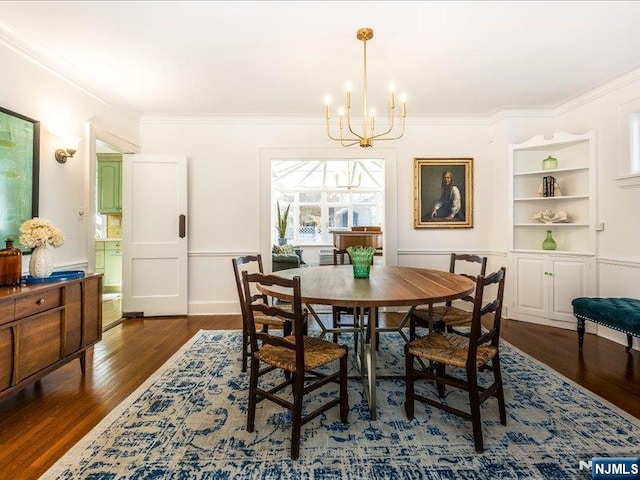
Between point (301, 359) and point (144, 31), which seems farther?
point (144, 31)

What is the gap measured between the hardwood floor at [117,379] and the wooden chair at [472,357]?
103 cm

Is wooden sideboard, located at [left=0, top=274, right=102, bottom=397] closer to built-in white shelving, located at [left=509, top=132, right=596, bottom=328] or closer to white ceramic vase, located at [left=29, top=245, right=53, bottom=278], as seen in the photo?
white ceramic vase, located at [left=29, top=245, right=53, bottom=278]

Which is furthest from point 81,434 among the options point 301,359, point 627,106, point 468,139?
point 627,106

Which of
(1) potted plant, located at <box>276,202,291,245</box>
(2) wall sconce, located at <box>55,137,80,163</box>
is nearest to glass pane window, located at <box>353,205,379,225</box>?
(1) potted plant, located at <box>276,202,291,245</box>

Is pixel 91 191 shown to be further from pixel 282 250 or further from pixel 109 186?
pixel 282 250

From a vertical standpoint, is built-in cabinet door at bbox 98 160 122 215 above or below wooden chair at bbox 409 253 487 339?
above

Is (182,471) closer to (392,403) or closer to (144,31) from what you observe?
(392,403)

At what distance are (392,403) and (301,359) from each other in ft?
2.85

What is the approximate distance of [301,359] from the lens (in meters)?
1.68

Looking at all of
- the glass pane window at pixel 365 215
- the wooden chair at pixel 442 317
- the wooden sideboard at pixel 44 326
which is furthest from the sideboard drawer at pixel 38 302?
the glass pane window at pixel 365 215

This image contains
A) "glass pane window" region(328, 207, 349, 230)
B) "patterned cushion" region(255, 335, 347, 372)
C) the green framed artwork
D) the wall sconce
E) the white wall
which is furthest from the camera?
"glass pane window" region(328, 207, 349, 230)

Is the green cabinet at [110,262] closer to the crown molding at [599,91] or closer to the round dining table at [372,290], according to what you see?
the round dining table at [372,290]
